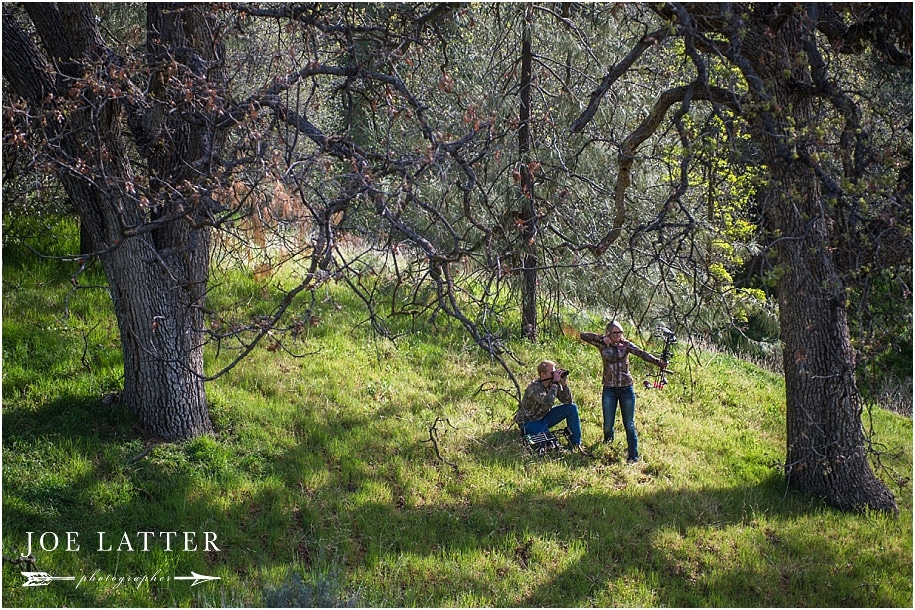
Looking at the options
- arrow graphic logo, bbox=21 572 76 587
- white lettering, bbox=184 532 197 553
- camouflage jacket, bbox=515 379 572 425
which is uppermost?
camouflage jacket, bbox=515 379 572 425

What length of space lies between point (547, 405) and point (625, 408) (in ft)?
2.98

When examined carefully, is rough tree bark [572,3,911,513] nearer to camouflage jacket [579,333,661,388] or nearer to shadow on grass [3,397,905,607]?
shadow on grass [3,397,905,607]

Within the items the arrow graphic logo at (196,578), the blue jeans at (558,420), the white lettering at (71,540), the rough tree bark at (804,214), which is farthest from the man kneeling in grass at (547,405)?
the white lettering at (71,540)

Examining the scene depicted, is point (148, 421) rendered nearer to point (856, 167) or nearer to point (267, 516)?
point (267, 516)

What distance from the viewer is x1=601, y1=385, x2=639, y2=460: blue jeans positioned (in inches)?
359

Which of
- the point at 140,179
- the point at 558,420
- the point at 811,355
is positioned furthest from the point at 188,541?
the point at 811,355

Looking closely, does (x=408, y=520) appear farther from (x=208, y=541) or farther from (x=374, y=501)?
(x=208, y=541)

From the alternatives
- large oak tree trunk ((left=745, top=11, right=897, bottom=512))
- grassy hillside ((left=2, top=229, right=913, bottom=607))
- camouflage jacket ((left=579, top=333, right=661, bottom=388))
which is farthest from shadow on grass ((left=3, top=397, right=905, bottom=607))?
camouflage jacket ((left=579, top=333, right=661, bottom=388))

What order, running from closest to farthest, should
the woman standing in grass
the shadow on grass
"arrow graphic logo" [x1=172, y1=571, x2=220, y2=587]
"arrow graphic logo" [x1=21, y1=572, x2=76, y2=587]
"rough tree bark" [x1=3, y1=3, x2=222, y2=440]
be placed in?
"arrow graphic logo" [x1=21, y1=572, x2=76, y2=587] → "arrow graphic logo" [x1=172, y1=571, x2=220, y2=587] → the shadow on grass → "rough tree bark" [x1=3, y1=3, x2=222, y2=440] → the woman standing in grass

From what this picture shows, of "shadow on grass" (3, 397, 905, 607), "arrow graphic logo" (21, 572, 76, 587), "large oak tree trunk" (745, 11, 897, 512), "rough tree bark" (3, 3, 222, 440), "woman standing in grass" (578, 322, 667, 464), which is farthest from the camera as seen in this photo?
"woman standing in grass" (578, 322, 667, 464)

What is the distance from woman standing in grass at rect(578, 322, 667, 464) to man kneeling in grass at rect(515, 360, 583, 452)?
1.48 feet

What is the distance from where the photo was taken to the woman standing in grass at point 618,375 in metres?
9.03

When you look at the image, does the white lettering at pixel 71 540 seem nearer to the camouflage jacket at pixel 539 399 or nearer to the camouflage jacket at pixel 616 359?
the camouflage jacket at pixel 539 399

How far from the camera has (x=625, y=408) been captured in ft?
30.0
